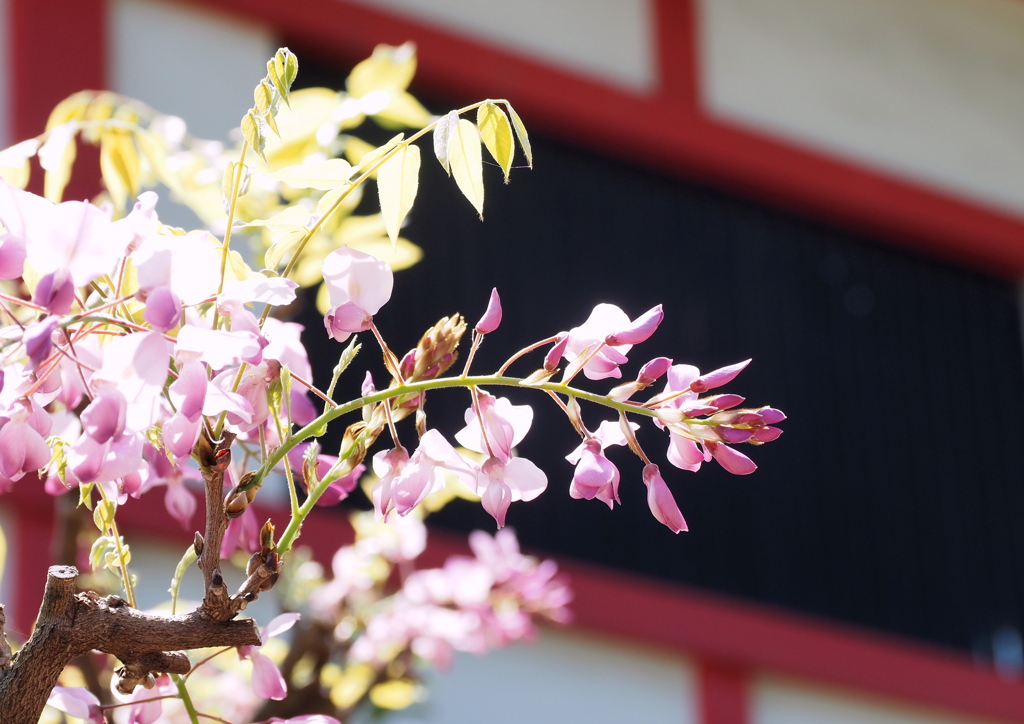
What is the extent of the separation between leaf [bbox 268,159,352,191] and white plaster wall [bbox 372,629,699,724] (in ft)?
7.29

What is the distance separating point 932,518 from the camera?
398cm

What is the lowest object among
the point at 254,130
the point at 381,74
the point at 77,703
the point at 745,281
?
the point at 77,703

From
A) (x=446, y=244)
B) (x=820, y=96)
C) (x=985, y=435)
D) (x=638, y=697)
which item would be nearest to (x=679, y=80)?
(x=820, y=96)

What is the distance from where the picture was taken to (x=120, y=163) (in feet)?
4.43

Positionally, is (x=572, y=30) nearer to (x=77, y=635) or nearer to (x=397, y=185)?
(x=397, y=185)

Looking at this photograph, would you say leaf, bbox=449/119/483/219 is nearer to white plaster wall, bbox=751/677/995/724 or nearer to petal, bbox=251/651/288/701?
petal, bbox=251/651/288/701

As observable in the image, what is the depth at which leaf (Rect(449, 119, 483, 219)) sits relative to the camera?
33.2 inches

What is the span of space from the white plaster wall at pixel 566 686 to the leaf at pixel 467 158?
2.20 meters

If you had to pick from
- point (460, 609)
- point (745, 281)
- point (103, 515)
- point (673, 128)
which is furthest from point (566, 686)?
point (103, 515)

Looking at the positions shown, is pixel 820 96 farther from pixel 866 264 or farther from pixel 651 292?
pixel 651 292

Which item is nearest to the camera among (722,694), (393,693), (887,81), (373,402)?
(373,402)

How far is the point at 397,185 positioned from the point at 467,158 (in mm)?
48

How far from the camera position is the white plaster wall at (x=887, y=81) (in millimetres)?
4188

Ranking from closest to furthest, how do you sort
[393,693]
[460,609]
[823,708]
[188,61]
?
[393,693], [460,609], [188,61], [823,708]
